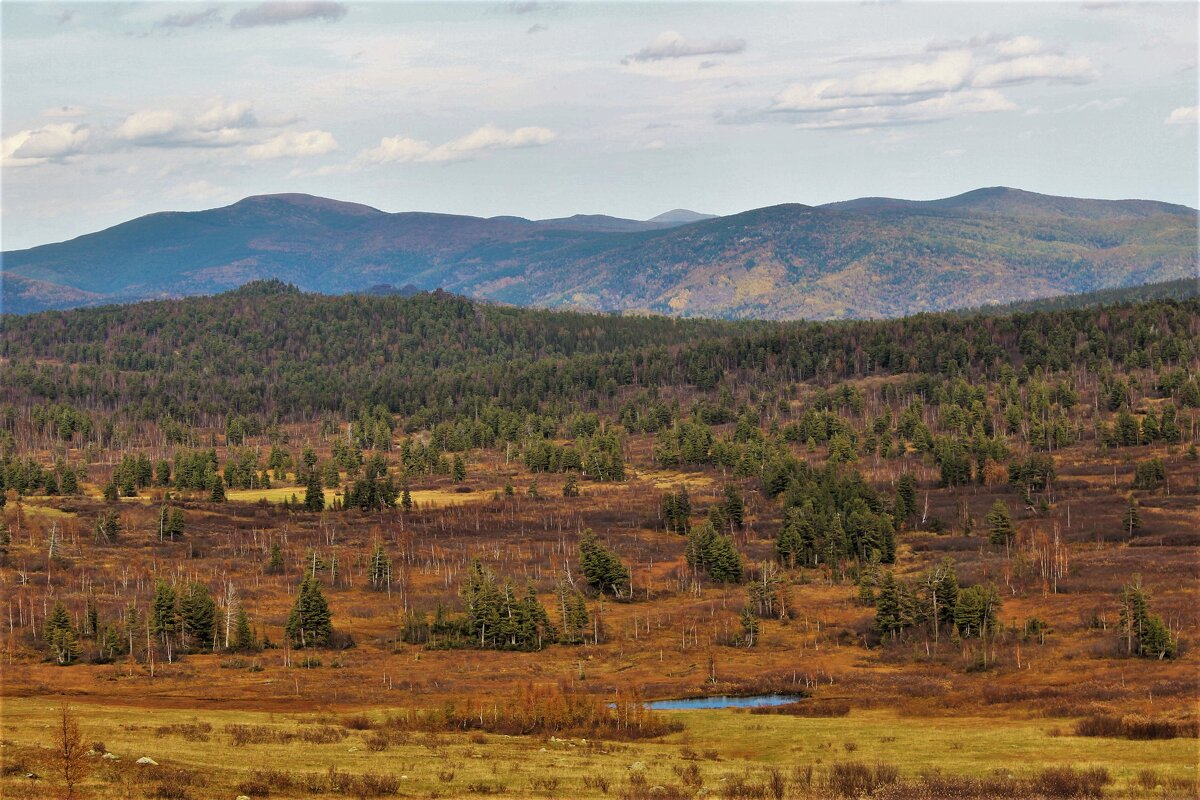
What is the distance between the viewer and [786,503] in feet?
627

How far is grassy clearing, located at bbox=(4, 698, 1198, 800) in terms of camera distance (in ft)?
203

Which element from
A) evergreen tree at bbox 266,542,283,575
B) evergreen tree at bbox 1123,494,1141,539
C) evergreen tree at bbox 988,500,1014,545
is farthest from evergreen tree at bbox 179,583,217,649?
evergreen tree at bbox 1123,494,1141,539

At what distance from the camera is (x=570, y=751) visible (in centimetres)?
7388

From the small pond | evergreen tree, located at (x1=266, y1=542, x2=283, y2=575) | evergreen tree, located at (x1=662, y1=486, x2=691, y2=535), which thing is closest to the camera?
the small pond

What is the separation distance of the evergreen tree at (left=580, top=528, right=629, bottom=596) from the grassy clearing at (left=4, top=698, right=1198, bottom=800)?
64.7 m

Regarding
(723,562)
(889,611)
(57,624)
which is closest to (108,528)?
(57,624)

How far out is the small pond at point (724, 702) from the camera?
101 m

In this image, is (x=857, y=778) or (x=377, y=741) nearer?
(x=857, y=778)

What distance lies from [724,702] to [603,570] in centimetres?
5210

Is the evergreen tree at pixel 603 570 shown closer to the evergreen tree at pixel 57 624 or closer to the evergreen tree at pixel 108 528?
the evergreen tree at pixel 57 624

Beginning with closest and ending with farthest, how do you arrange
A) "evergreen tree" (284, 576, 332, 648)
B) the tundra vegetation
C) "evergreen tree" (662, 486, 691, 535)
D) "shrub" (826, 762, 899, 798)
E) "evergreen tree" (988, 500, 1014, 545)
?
1. "shrub" (826, 762, 899, 798)
2. the tundra vegetation
3. "evergreen tree" (284, 576, 332, 648)
4. "evergreen tree" (988, 500, 1014, 545)
5. "evergreen tree" (662, 486, 691, 535)

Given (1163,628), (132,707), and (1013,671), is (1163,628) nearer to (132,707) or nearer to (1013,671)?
(1013,671)

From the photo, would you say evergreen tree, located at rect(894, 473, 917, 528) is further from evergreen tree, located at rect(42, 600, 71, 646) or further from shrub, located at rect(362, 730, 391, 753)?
shrub, located at rect(362, 730, 391, 753)

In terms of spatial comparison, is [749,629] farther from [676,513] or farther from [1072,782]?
[676,513]
